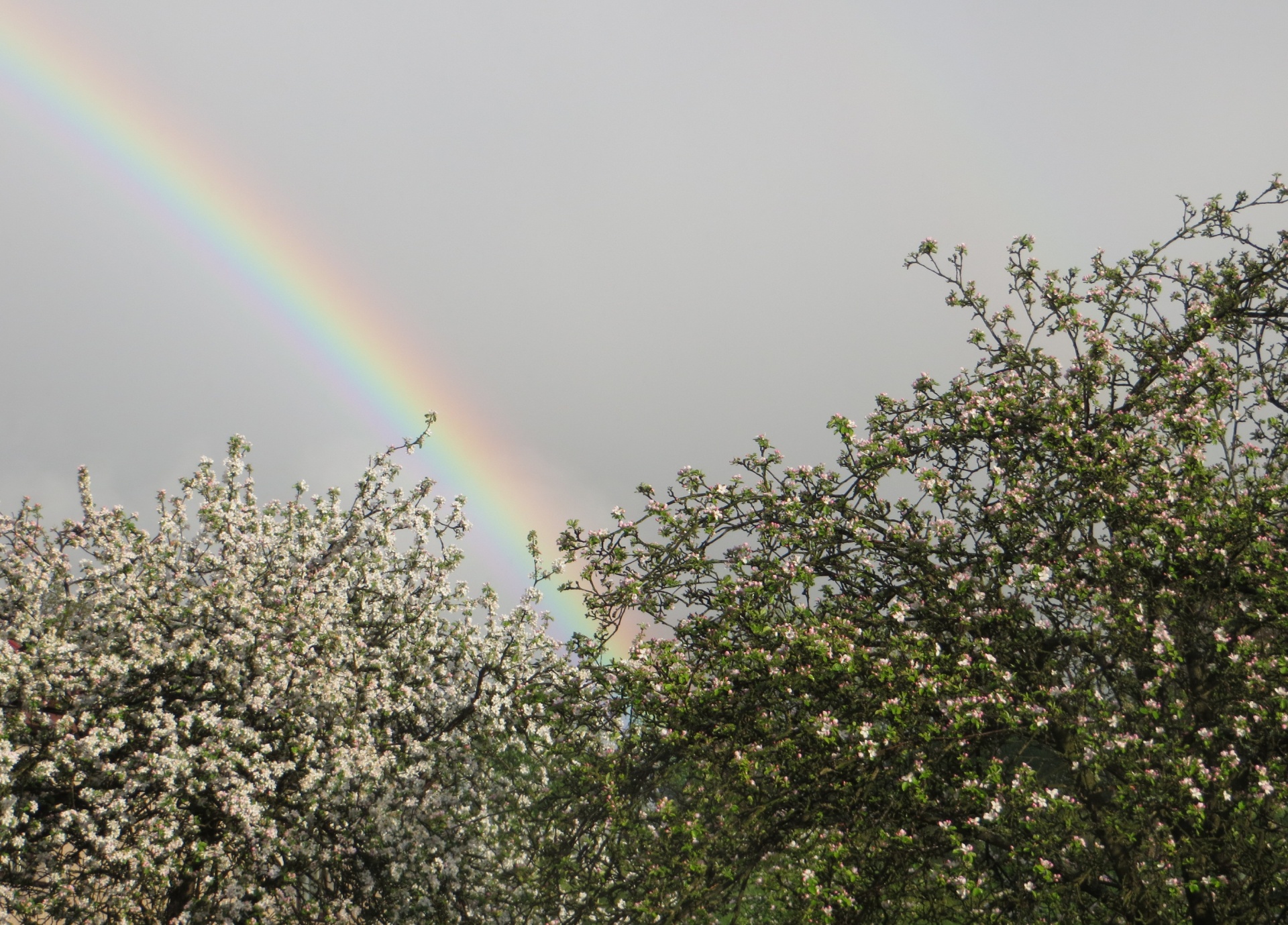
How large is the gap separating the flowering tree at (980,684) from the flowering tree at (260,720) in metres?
2.24

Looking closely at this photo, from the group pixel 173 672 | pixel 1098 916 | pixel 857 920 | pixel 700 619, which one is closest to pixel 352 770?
pixel 173 672

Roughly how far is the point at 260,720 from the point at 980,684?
26.6 feet

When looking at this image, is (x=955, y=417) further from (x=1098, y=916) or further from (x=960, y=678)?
(x=1098, y=916)

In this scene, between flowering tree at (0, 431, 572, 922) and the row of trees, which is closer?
the row of trees

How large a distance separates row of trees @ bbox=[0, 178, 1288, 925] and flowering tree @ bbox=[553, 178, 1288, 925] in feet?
0.14

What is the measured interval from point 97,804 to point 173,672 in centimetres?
156

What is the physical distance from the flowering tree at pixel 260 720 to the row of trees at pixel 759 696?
0.17 feet

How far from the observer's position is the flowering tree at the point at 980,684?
717cm

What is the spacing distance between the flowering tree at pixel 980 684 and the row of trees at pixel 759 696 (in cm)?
4

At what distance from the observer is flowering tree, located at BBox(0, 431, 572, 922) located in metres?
9.98

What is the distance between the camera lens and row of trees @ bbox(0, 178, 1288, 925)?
7.45 meters

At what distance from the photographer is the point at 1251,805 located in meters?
7.04

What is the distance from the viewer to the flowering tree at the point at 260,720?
393 inches

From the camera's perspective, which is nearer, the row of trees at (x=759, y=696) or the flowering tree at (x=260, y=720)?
the row of trees at (x=759, y=696)
